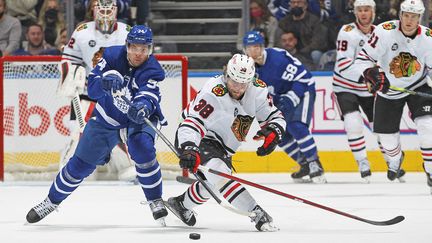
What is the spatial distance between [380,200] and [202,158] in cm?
194

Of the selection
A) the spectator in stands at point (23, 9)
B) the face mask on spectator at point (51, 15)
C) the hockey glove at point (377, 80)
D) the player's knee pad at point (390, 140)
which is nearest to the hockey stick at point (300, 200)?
the hockey glove at point (377, 80)

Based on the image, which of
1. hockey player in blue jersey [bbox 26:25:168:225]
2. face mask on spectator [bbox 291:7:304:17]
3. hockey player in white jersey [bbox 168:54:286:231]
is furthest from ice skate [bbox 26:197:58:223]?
face mask on spectator [bbox 291:7:304:17]

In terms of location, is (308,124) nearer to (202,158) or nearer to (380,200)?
(380,200)

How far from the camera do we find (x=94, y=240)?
5.11 metres

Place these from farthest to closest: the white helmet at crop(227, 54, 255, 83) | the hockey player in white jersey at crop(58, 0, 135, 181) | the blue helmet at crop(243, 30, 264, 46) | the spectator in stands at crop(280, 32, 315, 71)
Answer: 1. the spectator in stands at crop(280, 32, 315, 71)
2. the hockey player in white jersey at crop(58, 0, 135, 181)
3. the blue helmet at crop(243, 30, 264, 46)
4. the white helmet at crop(227, 54, 255, 83)

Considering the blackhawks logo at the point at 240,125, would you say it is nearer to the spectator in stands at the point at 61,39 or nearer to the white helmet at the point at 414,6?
the white helmet at the point at 414,6

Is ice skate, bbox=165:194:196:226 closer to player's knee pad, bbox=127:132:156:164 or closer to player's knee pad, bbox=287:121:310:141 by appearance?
player's knee pad, bbox=127:132:156:164

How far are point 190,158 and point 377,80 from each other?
2.49 metres

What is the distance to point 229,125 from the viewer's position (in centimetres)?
552

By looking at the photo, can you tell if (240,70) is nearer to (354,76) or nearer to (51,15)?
(354,76)

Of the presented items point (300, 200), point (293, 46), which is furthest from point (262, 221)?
point (293, 46)

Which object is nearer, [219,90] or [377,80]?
[219,90]

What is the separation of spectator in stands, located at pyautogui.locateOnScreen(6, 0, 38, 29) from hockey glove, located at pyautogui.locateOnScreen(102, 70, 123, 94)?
13.2ft

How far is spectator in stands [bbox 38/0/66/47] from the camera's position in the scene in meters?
9.40
